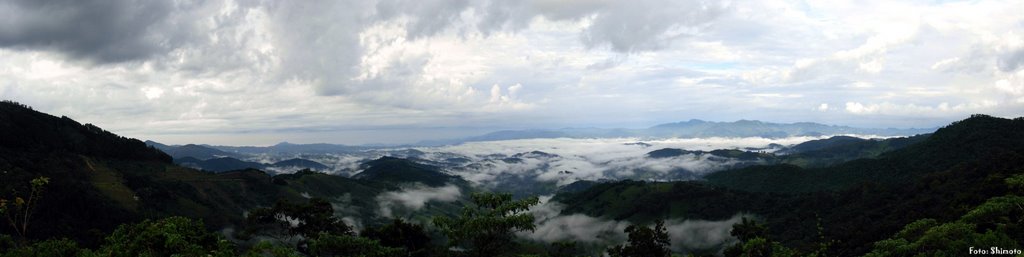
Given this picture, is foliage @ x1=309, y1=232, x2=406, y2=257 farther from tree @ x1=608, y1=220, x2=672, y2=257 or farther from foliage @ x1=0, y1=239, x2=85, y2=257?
tree @ x1=608, y1=220, x2=672, y2=257

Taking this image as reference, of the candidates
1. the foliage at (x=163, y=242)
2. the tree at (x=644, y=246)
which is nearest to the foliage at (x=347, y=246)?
the foliage at (x=163, y=242)

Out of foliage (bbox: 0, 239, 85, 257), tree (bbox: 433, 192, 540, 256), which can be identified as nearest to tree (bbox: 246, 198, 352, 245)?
foliage (bbox: 0, 239, 85, 257)

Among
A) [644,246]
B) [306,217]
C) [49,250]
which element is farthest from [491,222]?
[644,246]

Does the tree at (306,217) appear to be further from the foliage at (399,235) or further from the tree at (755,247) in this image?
the tree at (755,247)

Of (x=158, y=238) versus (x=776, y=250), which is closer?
(x=158, y=238)

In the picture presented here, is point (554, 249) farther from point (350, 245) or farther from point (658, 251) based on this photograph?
point (658, 251)

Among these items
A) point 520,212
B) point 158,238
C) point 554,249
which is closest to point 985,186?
point 554,249
